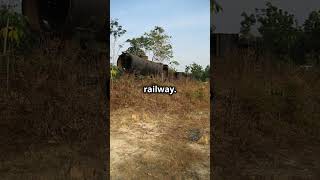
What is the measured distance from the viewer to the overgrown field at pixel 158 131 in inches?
174

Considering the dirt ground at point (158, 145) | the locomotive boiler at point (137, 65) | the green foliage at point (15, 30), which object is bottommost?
the dirt ground at point (158, 145)

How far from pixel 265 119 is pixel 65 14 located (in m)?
3.49

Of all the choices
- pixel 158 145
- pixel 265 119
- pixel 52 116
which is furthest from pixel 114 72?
pixel 265 119

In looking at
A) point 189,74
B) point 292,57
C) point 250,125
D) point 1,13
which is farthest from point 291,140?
point 1,13

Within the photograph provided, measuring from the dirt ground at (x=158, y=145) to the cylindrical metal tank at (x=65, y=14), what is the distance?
136cm

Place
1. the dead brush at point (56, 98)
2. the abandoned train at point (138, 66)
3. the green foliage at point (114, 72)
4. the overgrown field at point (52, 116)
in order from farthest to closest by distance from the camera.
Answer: the abandoned train at point (138, 66)
the green foliage at point (114, 72)
the dead brush at point (56, 98)
the overgrown field at point (52, 116)

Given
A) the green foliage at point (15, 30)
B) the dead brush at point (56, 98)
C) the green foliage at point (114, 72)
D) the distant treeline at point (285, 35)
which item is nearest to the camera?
the dead brush at point (56, 98)

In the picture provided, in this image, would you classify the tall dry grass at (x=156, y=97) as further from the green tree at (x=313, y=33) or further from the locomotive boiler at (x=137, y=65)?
the green tree at (x=313, y=33)

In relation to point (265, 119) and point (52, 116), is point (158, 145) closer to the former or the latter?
point (52, 116)

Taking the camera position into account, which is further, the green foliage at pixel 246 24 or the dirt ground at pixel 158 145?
the green foliage at pixel 246 24

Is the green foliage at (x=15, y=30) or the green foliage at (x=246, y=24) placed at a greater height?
the green foliage at (x=246, y=24)

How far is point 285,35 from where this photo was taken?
31.1ft
